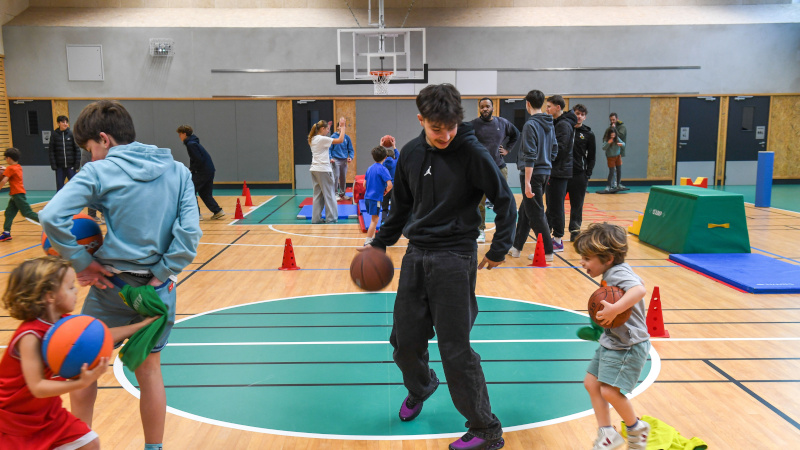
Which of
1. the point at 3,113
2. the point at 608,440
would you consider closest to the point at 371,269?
the point at 608,440

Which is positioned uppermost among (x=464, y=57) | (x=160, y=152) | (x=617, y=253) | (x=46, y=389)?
(x=464, y=57)

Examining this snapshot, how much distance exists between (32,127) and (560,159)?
52.8 ft

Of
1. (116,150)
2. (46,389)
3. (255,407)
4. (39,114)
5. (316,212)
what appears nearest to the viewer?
(46,389)

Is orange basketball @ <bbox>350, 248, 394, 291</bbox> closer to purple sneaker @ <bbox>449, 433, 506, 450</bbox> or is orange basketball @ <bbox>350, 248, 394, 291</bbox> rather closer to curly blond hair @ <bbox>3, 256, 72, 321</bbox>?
purple sneaker @ <bbox>449, 433, 506, 450</bbox>

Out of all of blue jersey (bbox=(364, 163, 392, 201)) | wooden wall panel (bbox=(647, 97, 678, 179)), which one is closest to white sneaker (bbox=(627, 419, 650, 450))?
blue jersey (bbox=(364, 163, 392, 201))

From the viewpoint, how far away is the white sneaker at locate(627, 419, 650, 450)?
11.0 feet

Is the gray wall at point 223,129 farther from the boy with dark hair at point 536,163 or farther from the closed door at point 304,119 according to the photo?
the boy with dark hair at point 536,163

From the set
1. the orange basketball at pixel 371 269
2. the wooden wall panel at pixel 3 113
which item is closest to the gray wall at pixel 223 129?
the wooden wall panel at pixel 3 113

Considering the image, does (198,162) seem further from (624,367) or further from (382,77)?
(624,367)

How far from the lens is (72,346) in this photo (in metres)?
2.41

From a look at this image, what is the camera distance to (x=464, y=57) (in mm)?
18156

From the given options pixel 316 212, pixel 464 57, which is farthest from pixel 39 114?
pixel 464 57

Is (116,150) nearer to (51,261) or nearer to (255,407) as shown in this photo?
(51,261)

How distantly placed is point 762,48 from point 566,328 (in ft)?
54.6
